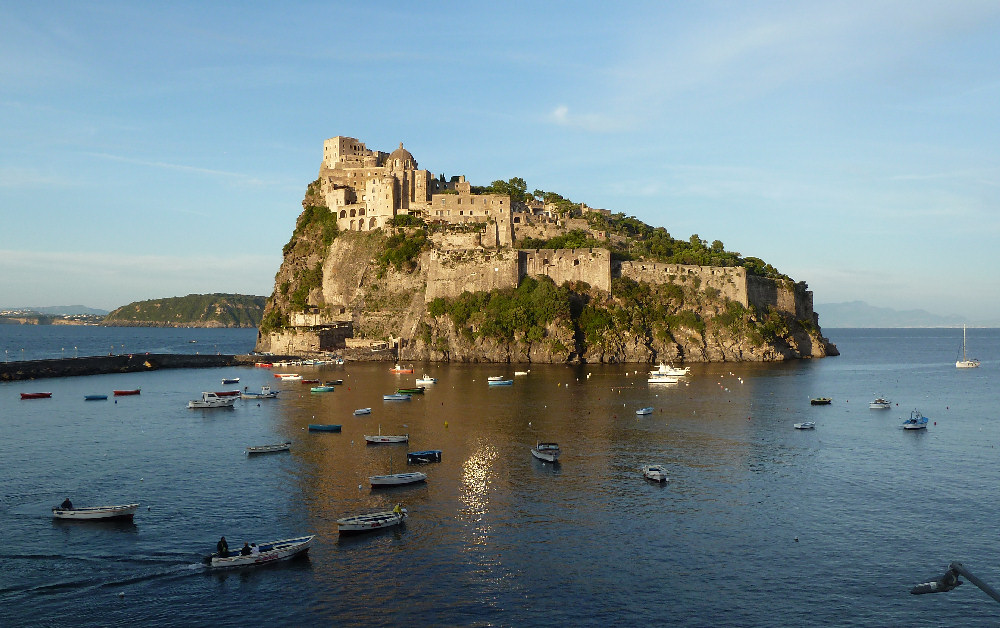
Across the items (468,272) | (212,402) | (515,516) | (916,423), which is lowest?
(515,516)

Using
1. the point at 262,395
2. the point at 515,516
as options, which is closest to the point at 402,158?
the point at 262,395

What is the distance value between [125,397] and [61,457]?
24.4 metres

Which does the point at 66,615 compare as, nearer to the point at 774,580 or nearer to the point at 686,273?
the point at 774,580

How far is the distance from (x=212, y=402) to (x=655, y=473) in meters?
34.9

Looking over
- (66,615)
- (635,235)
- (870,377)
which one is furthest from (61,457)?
(635,235)

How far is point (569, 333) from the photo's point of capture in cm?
7975

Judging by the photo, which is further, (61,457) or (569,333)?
(569,333)

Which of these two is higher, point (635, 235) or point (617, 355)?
point (635, 235)

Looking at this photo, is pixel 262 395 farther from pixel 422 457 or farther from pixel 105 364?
pixel 105 364

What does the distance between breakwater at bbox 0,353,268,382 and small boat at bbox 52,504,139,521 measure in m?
51.6

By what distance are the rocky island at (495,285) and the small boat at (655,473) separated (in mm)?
48852

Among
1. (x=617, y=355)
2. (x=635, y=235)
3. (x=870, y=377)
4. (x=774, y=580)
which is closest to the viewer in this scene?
(x=774, y=580)

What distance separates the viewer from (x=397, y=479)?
2975cm

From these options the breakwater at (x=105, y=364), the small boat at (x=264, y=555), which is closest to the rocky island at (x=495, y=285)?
the breakwater at (x=105, y=364)
